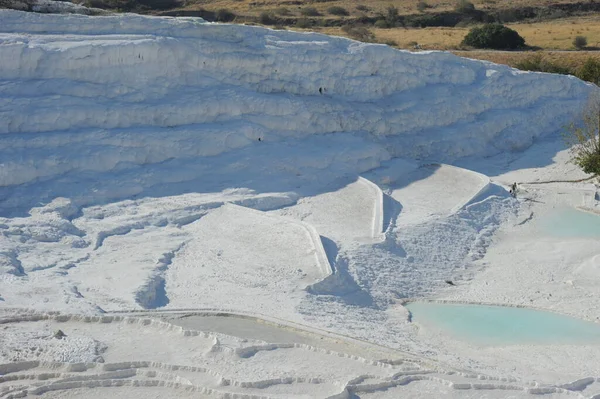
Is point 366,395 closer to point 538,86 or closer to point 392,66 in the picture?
point 392,66

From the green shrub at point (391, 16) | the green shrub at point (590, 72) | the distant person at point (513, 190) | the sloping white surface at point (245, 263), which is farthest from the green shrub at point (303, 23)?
the sloping white surface at point (245, 263)

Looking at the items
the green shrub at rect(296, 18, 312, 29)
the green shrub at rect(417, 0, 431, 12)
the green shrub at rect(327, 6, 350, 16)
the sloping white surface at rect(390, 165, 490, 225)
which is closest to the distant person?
the sloping white surface at rect(390, 165, 490, 225)

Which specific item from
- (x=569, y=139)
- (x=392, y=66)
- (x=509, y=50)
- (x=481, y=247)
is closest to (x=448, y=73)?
(x=392, y=66)

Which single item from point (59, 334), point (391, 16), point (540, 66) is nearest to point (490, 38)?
point (540, 66)

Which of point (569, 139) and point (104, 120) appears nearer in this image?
point (104, 120)

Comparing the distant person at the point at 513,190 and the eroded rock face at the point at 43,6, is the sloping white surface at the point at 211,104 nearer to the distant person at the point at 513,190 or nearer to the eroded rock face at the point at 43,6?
the eroded rock face at the point at 43,6

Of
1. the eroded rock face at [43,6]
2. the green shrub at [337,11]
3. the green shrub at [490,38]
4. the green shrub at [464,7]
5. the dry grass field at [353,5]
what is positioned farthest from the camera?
the green shrub at [464,7]

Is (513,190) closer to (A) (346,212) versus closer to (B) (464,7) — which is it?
(A) (346,212)
